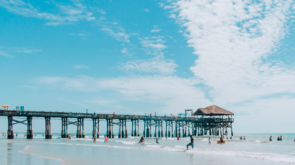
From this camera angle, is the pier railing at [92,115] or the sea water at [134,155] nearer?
the sea water at [134,155]

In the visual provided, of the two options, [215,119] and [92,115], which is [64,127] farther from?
[215,119]

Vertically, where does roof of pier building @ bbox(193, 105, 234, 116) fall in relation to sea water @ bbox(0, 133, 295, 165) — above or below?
above

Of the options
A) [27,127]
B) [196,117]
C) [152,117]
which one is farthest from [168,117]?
[27,127]

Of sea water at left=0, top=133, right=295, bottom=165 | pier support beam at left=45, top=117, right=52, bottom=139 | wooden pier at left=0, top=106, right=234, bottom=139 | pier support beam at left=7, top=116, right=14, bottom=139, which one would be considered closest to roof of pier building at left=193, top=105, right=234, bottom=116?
wooden pier at left=0, top=106, right=234, bottom=139

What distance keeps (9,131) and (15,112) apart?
367 centimetres

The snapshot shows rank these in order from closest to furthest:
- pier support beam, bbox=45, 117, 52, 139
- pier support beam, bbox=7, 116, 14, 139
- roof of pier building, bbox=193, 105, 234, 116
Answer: pier support beam, bbox=7, 116, 14, 139 < pier support beam, bbox=45, 117, 52, 139 < roof of pier building, bbox=193, 105, 234, 116

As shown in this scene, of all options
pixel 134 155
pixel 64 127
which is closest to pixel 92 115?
pixel 64 127

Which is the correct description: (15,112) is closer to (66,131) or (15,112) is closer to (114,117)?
(66,131)

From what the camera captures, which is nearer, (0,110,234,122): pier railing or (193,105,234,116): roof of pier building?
(0,110,234,122): pier railing

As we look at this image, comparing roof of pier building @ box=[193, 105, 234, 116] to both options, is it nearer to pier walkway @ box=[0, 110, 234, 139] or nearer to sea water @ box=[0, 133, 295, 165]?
pier walkway @ box=[0, 110, 234, 139]

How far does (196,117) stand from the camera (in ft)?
196

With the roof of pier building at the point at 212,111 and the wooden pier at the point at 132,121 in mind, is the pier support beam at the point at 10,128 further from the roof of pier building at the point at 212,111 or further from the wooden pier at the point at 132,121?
the roof of pier building at the point at 212,111

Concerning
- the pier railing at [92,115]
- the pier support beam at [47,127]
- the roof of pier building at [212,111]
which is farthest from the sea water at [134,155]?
the roof of pier building at [212,111]

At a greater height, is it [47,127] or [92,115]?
[92,115]
